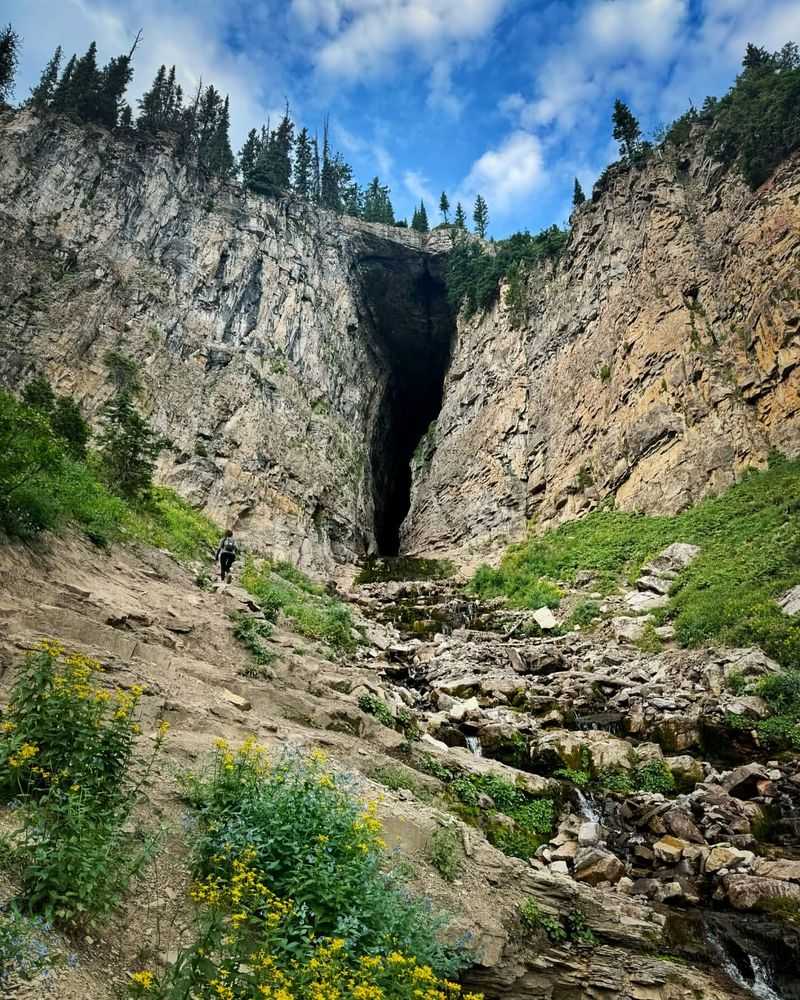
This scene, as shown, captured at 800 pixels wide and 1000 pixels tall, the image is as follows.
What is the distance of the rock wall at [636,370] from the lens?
24672 mm

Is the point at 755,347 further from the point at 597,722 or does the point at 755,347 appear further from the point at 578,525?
the point at 597,722

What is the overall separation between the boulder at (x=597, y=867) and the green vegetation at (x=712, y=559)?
7.00m

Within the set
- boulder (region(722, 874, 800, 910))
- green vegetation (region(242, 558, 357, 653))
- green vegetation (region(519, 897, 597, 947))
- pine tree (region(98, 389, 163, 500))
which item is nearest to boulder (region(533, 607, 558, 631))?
green vegetation (region(242, 558, 357, 653))

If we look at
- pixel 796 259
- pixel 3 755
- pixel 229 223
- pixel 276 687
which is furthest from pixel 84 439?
pixel 229 223

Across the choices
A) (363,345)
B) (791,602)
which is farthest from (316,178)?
(791,602)

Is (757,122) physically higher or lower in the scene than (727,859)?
higher

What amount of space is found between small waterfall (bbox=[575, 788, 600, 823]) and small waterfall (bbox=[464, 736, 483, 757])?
1969 mm

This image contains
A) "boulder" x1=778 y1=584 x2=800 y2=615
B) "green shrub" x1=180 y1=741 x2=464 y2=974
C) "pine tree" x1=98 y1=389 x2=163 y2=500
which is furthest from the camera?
"pine tree" x1=98 y1=389 x2=163 y2=500

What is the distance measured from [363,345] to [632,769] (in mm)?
43686

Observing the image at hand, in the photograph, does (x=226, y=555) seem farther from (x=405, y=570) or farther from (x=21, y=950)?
(x=405, y=570)

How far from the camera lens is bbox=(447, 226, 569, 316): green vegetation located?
43.9 meters

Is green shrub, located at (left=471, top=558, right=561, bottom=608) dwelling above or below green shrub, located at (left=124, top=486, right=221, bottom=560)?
above

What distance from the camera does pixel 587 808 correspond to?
882 cm

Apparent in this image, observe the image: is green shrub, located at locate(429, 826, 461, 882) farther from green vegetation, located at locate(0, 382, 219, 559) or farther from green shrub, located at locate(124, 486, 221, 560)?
green shrub, located at locate(124, 486, 221, 560)
